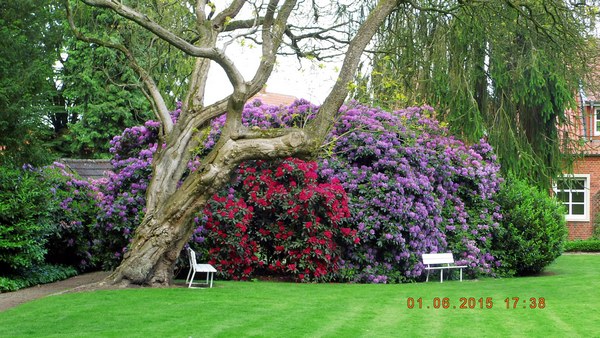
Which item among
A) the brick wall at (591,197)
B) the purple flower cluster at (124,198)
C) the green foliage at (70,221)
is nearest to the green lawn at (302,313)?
the purple flower cluster at (124,198)

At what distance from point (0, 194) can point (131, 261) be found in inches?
127

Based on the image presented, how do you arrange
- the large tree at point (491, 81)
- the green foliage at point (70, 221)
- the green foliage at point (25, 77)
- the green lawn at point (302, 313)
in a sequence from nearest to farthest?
the green lawn at point (302, 313) < the green foliage at point (25, 77) < the green foliage at point (70, 221) < the large tree at point (491, 81)

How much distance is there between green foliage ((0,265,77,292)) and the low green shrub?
17737 millimetres

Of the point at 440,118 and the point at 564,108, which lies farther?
the point at 564,108

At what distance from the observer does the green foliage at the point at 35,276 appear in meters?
13.3

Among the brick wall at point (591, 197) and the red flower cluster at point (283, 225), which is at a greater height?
the brick wall at point (591, 197)

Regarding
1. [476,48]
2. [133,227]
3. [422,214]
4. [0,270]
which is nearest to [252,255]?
[133,227]

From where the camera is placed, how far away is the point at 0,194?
13.6 meters

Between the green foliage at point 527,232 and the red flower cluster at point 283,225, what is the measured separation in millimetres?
4855

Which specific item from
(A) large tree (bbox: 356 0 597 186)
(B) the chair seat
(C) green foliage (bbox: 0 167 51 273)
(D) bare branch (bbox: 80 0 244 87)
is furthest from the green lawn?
(A) large tree (bbox: 356 0 597 186)

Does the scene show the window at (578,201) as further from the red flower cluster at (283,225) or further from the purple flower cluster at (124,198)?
the purple flower cluster at (124,198)

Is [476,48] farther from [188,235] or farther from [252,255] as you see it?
[188,235]

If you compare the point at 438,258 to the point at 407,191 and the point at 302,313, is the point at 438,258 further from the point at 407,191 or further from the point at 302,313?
the point at 302,313

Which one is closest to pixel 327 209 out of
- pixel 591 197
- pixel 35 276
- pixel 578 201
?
pixel 35 276
